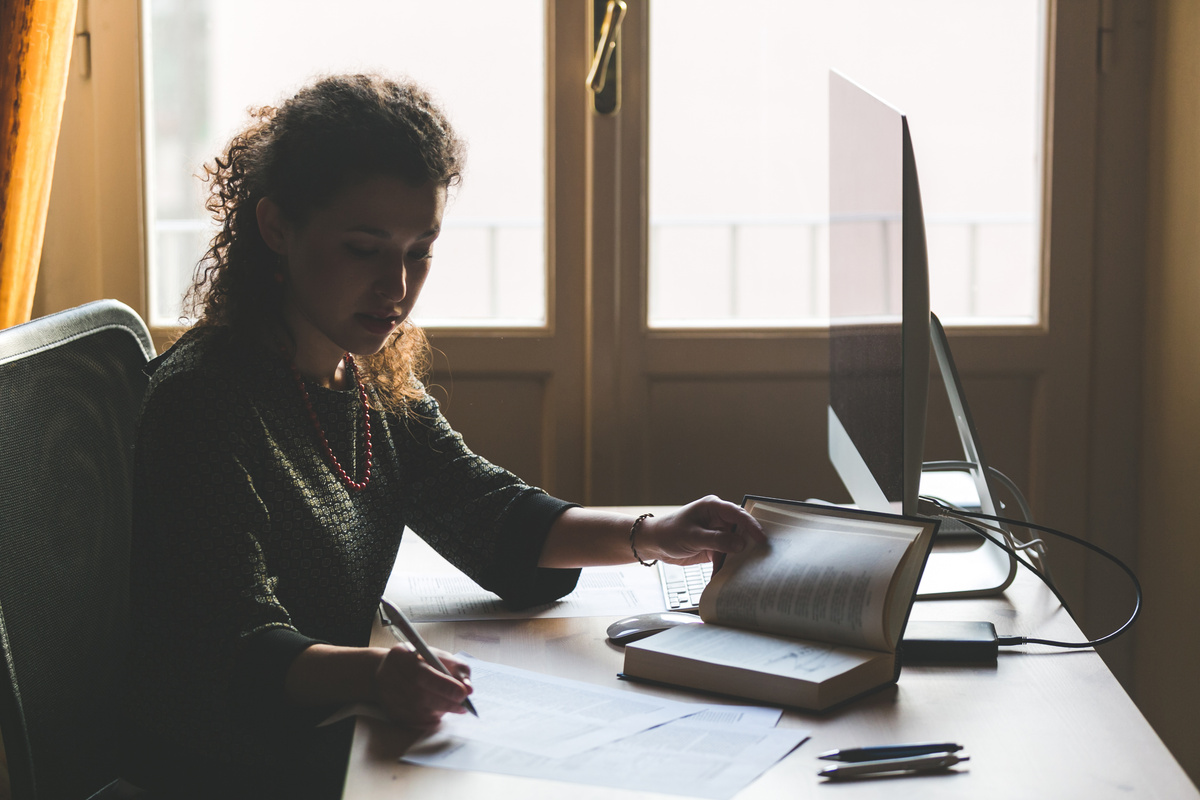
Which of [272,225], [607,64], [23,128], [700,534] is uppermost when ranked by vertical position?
[607,64]

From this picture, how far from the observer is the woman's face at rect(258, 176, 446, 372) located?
1.11 metres

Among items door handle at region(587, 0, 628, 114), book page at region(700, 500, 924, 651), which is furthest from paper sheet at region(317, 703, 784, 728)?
door handle at region(587, 0, 628, 114)

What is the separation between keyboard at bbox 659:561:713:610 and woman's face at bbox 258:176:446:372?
448mm

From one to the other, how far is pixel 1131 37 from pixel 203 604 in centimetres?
186

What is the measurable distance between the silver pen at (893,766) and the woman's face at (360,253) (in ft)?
2.19

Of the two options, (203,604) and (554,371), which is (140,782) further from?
(554,371)

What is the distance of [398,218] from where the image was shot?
1120mm

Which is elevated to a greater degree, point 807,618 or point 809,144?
point 809,144

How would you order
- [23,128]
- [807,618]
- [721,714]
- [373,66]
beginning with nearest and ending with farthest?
[721,714], [807,618], [23,128], [373,66]

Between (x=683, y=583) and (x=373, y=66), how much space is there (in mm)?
1200

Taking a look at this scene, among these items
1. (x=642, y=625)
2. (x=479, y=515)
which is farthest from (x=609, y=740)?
(x=479, y=515)

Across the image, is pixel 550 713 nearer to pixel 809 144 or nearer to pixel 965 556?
pixel 965 556

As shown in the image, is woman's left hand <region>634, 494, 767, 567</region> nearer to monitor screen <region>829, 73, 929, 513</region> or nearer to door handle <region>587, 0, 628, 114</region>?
monitor screen <region>829, 73, 929, 513</region>

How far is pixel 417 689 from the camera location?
84cm
